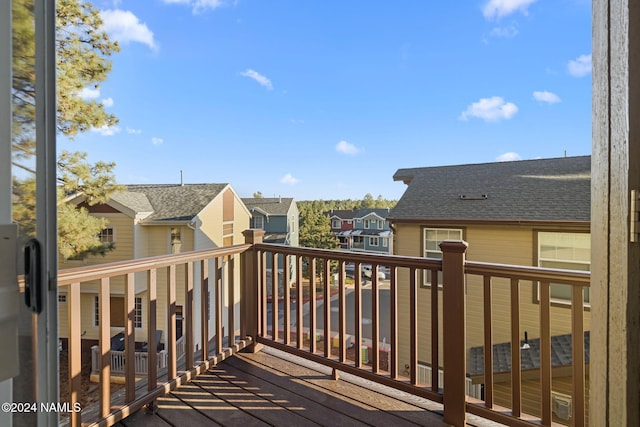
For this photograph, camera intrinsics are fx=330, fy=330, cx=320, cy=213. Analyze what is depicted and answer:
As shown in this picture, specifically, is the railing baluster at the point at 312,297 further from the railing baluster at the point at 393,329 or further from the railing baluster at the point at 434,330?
the railing baluster at the point at 434,330

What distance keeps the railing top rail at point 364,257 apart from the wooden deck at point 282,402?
2.66ft

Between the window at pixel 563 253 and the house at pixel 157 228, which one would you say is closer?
the window at pixel 563 253

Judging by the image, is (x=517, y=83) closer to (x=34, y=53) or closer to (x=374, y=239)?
(x=374, y=239)

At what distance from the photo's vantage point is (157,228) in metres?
6.99

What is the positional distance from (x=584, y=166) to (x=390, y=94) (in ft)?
14.1

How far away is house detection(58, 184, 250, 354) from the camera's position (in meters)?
5.84

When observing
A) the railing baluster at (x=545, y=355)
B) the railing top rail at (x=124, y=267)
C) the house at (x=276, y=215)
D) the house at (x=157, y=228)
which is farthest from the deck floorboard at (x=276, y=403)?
the house at (x=276, y=215)

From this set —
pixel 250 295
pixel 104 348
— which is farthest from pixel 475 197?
pixel 104 348

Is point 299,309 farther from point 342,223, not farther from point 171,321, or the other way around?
point 342,223

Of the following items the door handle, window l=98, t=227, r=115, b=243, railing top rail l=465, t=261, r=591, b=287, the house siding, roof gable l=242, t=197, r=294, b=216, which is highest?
roof gable l=242, t=197, r=294, b=216

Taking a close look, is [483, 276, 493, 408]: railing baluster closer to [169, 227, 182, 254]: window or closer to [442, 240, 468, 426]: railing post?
[442, 240, 468, 426]: railing post

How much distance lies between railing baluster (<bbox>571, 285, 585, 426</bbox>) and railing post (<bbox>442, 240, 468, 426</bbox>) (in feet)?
1.51

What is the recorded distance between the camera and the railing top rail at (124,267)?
1447 mm

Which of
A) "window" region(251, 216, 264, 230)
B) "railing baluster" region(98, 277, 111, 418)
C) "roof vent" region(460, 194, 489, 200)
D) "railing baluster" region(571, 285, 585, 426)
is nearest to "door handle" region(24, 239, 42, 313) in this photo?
"railing baluster" region(98, 277, 111, 418)
